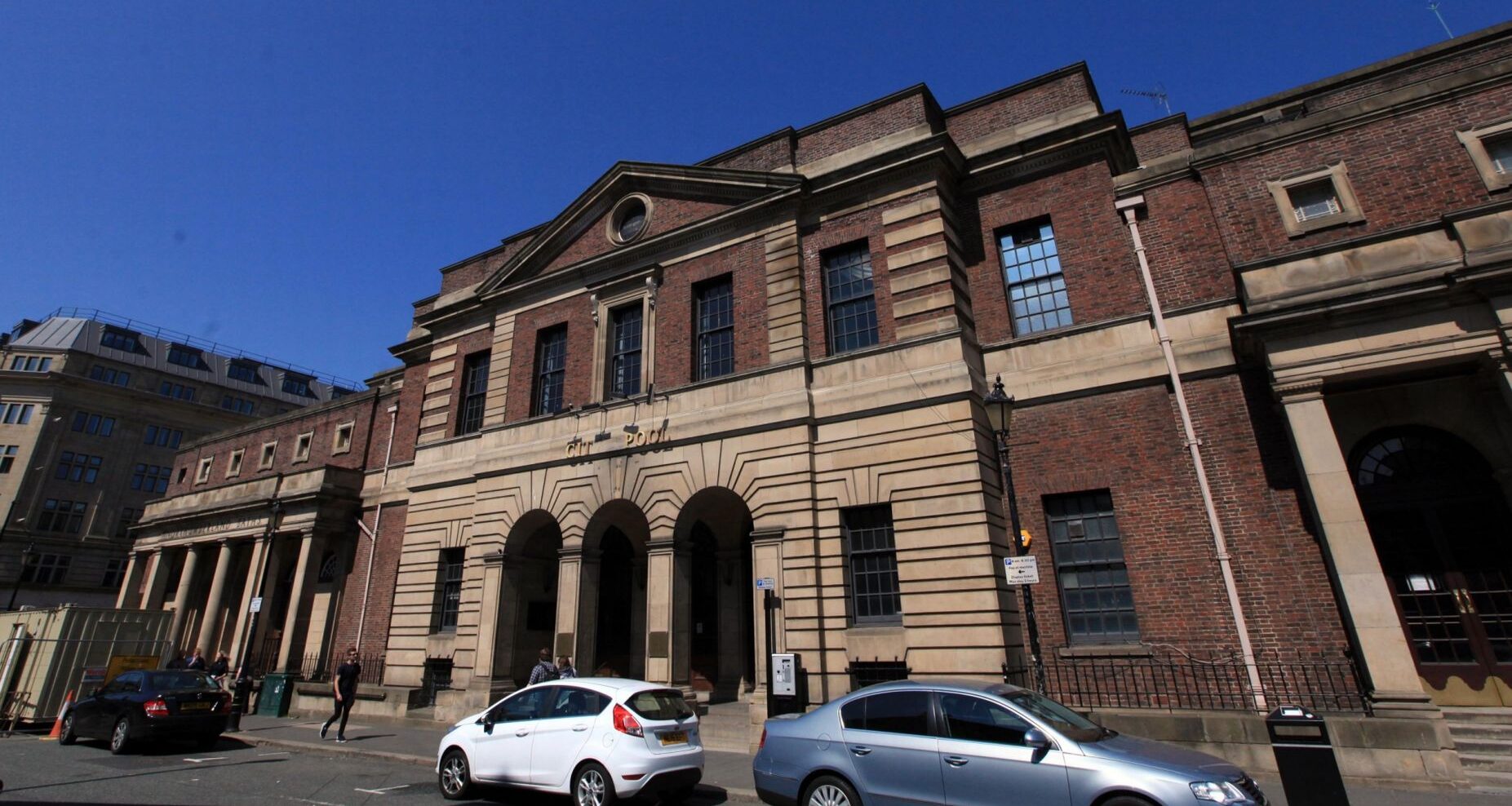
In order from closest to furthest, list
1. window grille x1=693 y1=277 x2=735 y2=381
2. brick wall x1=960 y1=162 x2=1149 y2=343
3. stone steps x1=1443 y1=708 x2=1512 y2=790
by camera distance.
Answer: stone steps x1=1443 y1=708 x2=1512 y2=790, brick wall x1=960 y1=162 x2=1149 y2=343, window grille x1=693 y1=277 x2=735 y2=381

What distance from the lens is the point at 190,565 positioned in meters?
30.2

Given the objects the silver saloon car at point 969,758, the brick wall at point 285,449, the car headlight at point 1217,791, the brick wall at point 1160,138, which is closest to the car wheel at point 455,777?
the silver saloon car at point 969,758

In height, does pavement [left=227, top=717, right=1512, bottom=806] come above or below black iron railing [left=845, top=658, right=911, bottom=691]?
below

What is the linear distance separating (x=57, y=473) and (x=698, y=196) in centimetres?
5762

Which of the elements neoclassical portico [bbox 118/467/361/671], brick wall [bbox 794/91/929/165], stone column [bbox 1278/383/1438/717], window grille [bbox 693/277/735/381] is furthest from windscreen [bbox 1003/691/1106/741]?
neoclassical portico [bbox 118/467/361/671]

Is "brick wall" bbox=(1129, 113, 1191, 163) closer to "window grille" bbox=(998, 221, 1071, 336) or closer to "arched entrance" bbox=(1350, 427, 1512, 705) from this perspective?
"window grille" bbox=(998, 221, 1071, 336)

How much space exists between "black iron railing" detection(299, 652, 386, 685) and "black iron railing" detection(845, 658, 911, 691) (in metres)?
15.1

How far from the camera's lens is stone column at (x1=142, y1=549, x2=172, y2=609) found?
103 ft

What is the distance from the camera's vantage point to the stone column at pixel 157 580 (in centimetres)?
3148

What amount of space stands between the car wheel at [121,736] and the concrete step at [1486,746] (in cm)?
2160

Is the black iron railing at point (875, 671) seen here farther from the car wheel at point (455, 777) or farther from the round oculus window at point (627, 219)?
the round oculus window at point (627, 219)

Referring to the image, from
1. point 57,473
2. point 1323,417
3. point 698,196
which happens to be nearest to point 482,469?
point 698,196

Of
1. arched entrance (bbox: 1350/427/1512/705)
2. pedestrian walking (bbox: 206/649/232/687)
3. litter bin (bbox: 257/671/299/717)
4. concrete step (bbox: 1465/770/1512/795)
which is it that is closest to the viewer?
concrete step (bbox: 1465/770/1512/795)

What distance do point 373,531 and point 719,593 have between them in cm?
1398
